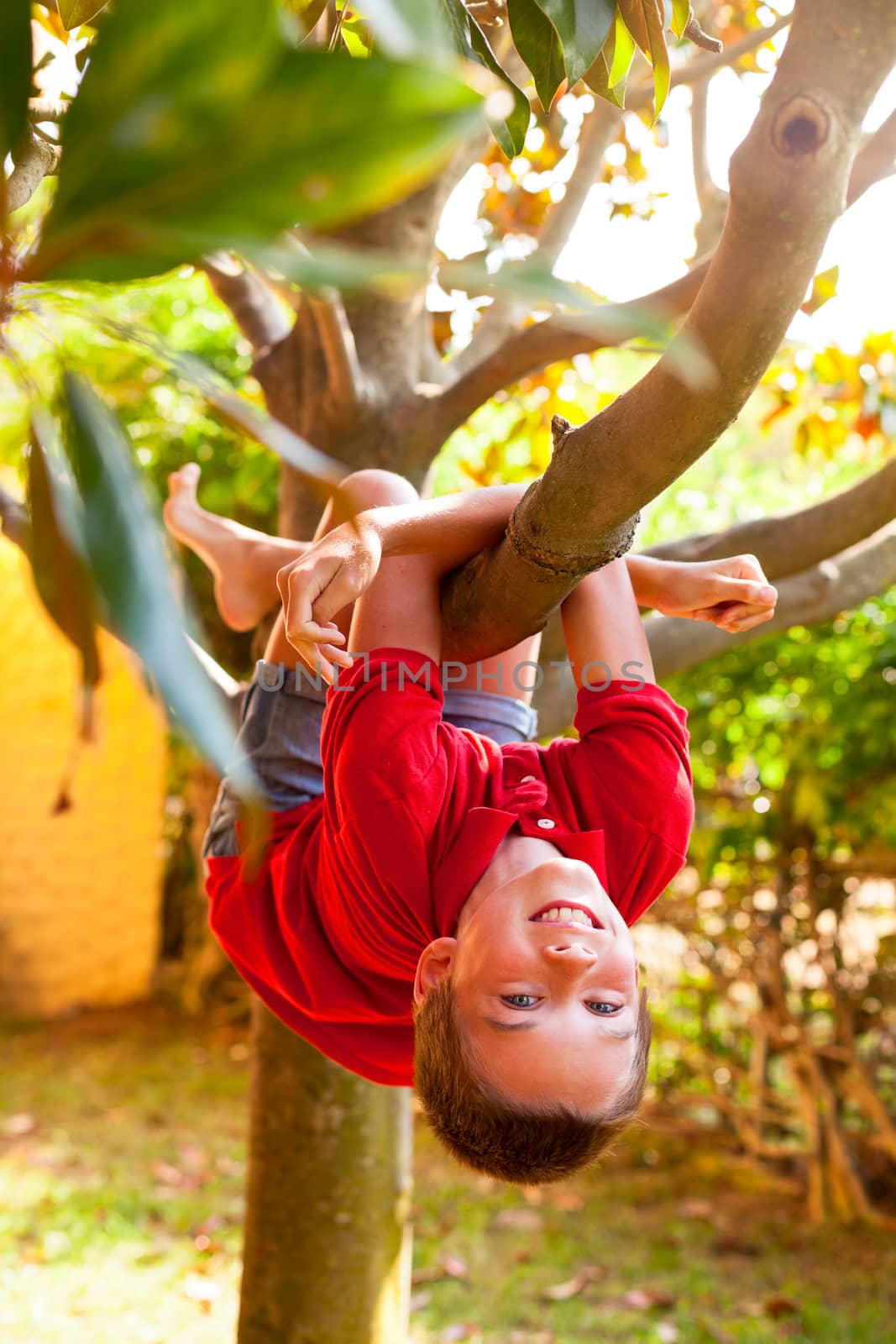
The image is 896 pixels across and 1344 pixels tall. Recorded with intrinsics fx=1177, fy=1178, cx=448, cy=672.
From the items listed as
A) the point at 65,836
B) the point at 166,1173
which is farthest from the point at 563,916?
the point at 65,836

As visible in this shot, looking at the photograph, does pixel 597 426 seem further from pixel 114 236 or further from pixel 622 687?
pixel 114 236

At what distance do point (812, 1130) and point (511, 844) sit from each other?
94.7 inches

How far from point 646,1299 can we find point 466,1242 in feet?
1.74

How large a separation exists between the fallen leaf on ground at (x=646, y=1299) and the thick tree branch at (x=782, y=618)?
1.59 meters

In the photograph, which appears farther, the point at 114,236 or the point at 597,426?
the point at 597,426

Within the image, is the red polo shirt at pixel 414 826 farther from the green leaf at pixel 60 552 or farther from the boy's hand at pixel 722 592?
the green leaf at pixel 60 552

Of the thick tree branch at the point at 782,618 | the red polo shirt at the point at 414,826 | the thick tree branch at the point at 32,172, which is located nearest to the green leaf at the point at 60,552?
the thick tree branch at the point at 32,172

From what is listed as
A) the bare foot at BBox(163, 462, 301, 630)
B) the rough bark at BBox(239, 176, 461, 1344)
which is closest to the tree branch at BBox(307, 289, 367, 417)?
the rough bark at BBox(239, 176, 461, 1344)

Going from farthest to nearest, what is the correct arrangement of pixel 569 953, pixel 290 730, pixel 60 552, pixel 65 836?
pixel 65 836 → pixel 290 730 → pixel 569 953 → pixel 60 552

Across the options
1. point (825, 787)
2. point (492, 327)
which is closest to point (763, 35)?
point (492, 327)

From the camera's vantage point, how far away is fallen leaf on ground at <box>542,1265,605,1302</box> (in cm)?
292

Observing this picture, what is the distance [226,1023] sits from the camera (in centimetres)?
496

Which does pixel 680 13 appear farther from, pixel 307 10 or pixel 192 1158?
pixel 192 1158

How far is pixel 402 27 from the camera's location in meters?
0.44
